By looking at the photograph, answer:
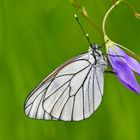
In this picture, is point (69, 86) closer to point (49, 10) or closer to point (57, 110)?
point (57, 110)

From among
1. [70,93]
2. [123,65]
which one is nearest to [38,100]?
[70,93]

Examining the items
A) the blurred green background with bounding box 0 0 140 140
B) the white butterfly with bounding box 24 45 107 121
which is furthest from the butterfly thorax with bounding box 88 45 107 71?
the blurred green background with bounding box 0 0 140 140

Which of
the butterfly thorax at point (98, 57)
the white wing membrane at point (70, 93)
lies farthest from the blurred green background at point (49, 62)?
the butterfly thorax at point (98, 57)

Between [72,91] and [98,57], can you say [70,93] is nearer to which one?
[72,91]

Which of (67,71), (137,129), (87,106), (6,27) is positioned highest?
(6,27)

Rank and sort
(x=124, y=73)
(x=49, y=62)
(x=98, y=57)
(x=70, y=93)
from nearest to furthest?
1. (x=124, y=73)
2. (x=98, y=57)
3. (x=70, y=93)
4. (x=49, y=62)

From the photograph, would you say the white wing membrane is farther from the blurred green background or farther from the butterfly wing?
the blurred green background

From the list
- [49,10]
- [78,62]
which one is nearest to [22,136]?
[78,62]
